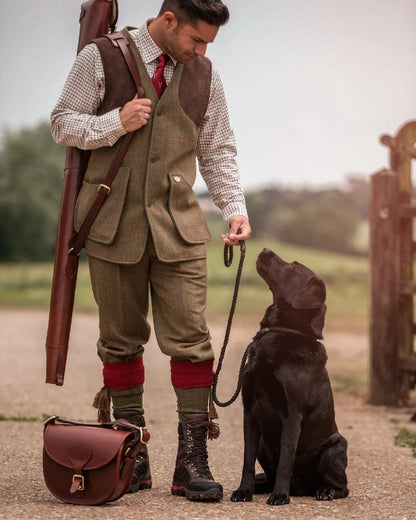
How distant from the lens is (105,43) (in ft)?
11.8

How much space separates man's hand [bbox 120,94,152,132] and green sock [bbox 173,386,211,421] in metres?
1.03

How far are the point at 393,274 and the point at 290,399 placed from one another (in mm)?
3595

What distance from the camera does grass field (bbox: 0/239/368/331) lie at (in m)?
14.5

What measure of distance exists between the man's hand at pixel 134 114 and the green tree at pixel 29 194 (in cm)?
1449

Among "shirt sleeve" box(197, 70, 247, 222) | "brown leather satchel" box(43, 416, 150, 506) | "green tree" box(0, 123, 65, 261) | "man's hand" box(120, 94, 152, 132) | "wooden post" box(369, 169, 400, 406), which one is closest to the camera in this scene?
"brown leather satchel" box(43, 416, 150, 506)

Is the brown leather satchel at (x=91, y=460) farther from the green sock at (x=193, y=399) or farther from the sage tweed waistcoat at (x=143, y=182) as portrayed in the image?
the sage tweed waistcoat at (x=143, y=182)

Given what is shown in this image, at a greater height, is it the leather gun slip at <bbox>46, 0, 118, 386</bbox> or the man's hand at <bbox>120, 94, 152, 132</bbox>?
the man's hand at <bbox>120, 94, 152, 132</bbox>

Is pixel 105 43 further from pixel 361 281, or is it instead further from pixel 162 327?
pixel 361 281

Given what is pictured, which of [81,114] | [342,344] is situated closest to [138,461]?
[81,114]

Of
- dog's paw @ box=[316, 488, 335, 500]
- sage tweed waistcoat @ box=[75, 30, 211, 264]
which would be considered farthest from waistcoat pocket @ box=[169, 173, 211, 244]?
dog's paw @ box=[316, 488, 335, 500]

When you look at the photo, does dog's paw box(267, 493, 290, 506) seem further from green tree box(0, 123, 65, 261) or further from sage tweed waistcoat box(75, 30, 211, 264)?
green tree box(0, 123, 65, 261)

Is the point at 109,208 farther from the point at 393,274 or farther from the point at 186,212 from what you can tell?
the point at 393,274

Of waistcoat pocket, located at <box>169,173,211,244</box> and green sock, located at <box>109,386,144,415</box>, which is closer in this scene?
waistcoat pocket, located at <box>169,173,211,244</box>

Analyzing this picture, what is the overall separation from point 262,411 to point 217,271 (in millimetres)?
12221
